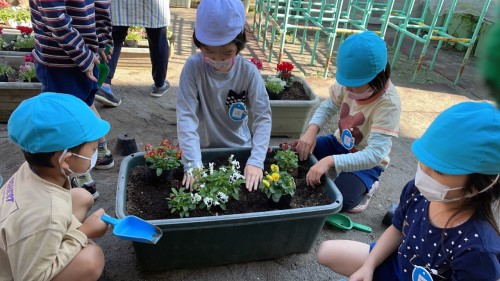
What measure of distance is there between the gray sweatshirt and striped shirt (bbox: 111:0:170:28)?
127 cm

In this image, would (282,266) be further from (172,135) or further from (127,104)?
(127,104)

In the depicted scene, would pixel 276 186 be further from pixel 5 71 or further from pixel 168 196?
pixel 5 71

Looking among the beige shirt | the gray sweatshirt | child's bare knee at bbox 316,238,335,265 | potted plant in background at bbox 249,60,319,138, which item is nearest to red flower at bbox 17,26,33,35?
potted plant in background at bbox 249,60,319,138

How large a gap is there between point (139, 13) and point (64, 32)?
126cm

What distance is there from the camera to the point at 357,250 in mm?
1530

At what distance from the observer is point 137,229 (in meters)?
1.41

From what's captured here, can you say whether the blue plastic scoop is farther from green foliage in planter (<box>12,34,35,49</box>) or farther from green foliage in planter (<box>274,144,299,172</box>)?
green foliage in planter (<box>12,34,35,49</box>)

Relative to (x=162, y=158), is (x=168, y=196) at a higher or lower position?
lower

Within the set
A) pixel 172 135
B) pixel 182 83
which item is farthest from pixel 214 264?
pixel 172 135

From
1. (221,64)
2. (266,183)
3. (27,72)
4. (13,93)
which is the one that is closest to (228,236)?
(266,183)

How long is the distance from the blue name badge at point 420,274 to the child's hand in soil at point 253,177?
0.77 meters

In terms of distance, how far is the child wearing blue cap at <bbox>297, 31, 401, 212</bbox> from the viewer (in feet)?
5.64

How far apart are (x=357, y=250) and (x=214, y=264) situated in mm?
654

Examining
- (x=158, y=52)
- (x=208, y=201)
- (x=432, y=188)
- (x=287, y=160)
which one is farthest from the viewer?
(x=158, y=52)
